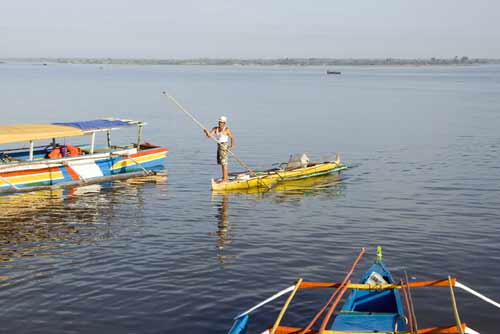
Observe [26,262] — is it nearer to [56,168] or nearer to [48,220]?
[48,220]

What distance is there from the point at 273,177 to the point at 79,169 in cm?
798

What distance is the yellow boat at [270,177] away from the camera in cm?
2581

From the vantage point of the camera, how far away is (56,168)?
26547 mm

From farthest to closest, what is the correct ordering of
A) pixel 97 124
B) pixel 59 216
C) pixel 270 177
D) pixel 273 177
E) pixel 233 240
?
pixel 97 124
pixel 273 177
pixel 270 177
pixel 59 216
pixel 233 240

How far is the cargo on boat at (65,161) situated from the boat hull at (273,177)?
5388 mm

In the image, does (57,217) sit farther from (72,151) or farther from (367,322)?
(367,322)

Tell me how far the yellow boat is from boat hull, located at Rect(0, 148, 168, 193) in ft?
17.0

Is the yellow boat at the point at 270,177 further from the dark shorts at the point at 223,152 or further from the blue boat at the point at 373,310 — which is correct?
the blue boat at the point at 373,310

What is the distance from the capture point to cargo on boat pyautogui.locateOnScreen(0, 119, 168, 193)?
25.4 meters

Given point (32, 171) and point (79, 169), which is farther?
point (79, 169)

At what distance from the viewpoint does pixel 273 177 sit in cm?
2675

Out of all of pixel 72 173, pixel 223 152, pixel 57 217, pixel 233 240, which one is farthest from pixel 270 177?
pixel 57 217

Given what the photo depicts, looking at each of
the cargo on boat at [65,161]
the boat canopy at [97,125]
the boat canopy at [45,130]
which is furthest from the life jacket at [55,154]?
the boat canopy at [97,125]

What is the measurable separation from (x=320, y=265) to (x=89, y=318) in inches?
237
